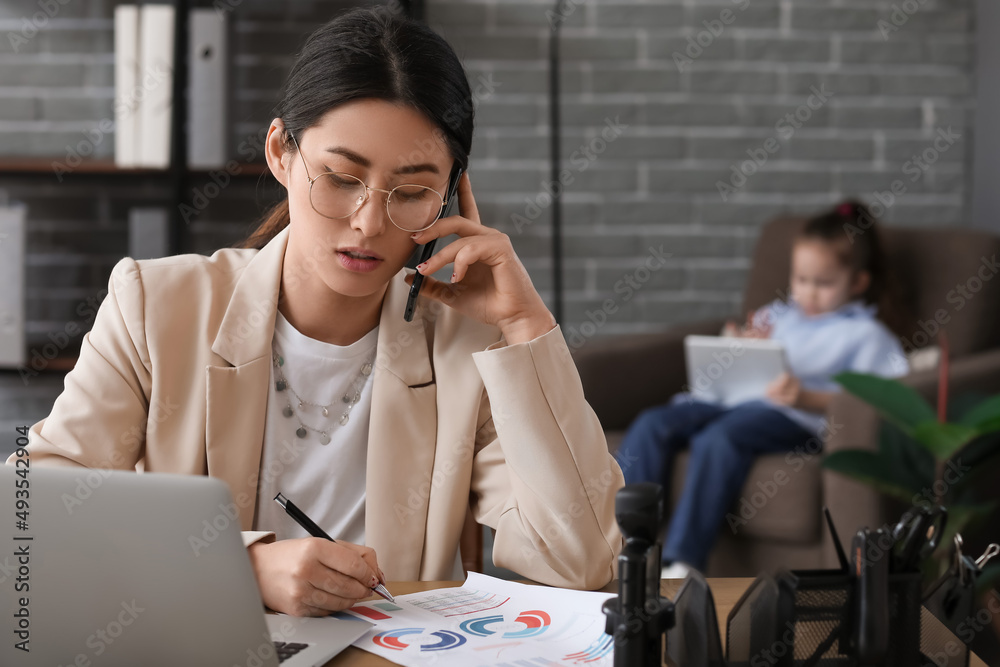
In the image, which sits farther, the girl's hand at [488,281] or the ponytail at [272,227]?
the ponytail at [272,227]

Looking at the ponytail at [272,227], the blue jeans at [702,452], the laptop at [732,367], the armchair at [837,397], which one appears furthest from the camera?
the laptop at [732,367]

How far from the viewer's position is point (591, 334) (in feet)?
10.1

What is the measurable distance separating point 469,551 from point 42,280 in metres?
2.15

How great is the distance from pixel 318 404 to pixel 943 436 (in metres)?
1.29

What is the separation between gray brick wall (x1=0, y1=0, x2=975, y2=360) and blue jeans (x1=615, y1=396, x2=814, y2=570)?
33.9 inches

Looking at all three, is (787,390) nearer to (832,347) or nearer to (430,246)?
(832,347)

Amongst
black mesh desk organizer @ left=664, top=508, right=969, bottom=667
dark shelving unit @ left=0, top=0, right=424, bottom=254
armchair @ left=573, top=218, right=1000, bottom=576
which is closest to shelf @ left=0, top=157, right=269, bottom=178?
dark shelving unit @ left=0, top=0, right=424, bottom=254

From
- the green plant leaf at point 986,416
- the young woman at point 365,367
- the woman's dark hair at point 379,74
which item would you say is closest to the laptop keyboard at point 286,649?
the young woman at point 365,367

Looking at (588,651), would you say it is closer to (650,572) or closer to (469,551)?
(650,572)

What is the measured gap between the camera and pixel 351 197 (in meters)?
1.05

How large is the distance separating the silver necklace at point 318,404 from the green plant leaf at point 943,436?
1.20m

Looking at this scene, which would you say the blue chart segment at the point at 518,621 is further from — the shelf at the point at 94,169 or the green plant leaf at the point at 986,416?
the shelf at the point at 94,169

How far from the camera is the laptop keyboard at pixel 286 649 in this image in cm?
70

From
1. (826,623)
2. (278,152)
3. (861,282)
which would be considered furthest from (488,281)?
(861,282)
